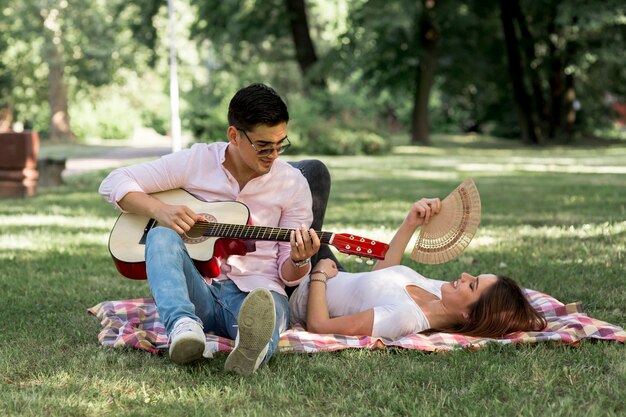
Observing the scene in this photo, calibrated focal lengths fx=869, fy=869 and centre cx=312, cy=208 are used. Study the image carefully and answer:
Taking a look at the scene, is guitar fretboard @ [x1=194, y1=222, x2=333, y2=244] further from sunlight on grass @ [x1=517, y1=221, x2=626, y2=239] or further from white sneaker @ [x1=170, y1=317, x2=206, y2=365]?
sunlight on grass @ [x1=517, y1=221, x2=626, y2=239]

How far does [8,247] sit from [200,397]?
4596mm

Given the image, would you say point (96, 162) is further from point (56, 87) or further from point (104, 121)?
point (104, 121)

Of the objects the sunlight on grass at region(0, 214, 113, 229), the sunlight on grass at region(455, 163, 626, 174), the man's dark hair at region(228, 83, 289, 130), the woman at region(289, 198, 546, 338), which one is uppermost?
the man's dark hair at region(228, 83, 289, 130)

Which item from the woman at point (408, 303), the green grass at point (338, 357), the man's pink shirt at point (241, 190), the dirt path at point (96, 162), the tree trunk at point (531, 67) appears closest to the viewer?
the green grass at point (338, 357)

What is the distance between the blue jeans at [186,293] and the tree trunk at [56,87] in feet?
101

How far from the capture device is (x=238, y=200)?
13.8 feet

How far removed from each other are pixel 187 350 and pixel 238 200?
39.3 inches

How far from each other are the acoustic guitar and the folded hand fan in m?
0.38

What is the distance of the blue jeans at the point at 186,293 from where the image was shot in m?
3.60

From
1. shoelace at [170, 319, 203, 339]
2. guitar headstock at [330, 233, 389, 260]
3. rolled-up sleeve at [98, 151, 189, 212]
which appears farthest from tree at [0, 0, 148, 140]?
shoelace at [170, 319, 203, 339]

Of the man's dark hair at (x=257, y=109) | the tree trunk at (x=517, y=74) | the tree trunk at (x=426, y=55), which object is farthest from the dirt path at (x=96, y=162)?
the man's dark hair at (x=257, y=109)

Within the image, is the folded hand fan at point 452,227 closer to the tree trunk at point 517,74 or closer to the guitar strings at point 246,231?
the guitar strings at point 246,231

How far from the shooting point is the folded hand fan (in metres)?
4.09

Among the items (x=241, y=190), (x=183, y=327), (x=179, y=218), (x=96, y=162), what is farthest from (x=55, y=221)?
(x=96, y=162)
